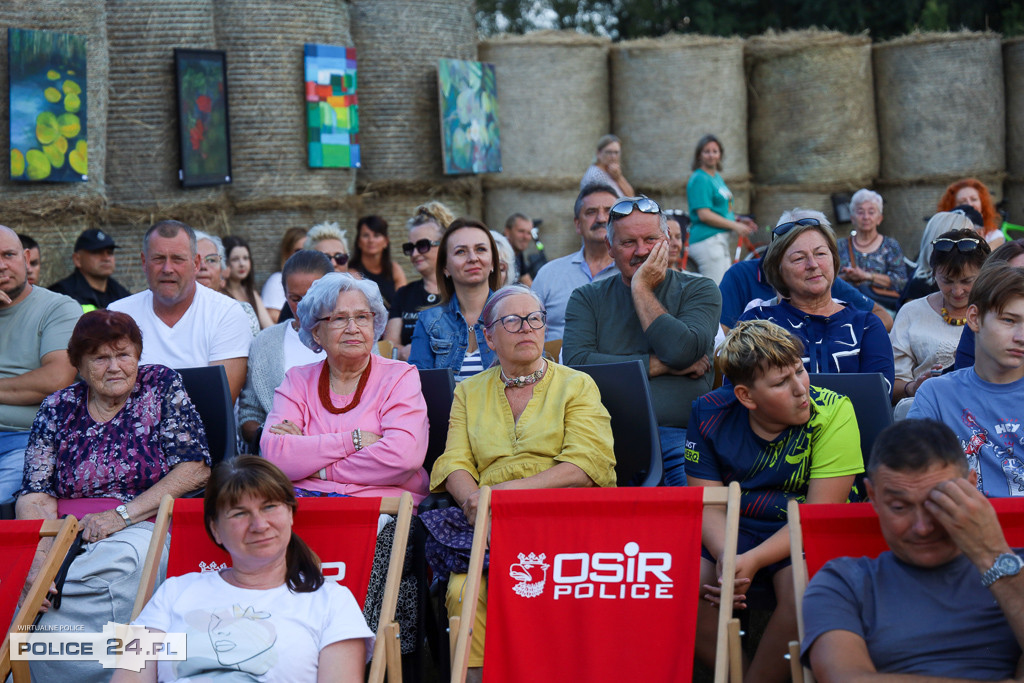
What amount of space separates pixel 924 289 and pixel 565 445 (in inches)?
118

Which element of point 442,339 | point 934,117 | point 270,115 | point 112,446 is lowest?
point 112,446

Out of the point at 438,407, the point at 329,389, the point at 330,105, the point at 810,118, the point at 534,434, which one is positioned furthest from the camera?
the point at 810,118

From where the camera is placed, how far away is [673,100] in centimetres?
1036

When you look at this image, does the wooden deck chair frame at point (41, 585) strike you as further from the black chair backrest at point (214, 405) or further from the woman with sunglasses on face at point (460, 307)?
Result: the woman with sunglasses on face at point (460, 307)

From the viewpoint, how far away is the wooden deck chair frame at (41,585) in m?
3.41

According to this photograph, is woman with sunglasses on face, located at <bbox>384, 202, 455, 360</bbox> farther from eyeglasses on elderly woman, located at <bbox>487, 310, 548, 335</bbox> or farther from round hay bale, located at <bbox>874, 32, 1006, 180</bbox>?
round hay bale, located at <bbox>874, 32, 1006, 180</bbox>

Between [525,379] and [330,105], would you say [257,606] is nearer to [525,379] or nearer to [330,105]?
[525,379]

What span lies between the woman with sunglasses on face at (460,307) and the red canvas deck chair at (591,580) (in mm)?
1633

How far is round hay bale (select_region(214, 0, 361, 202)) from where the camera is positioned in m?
8.06

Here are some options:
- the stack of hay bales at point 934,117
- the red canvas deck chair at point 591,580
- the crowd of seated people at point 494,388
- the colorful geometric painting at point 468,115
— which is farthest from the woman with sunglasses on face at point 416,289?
the stack of hay bales at point 934,117

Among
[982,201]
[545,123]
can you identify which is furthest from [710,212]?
[982,201]

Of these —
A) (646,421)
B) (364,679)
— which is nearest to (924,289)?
(646,421)

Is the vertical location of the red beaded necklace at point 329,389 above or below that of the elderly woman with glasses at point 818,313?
below

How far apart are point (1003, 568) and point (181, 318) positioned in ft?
13.0
